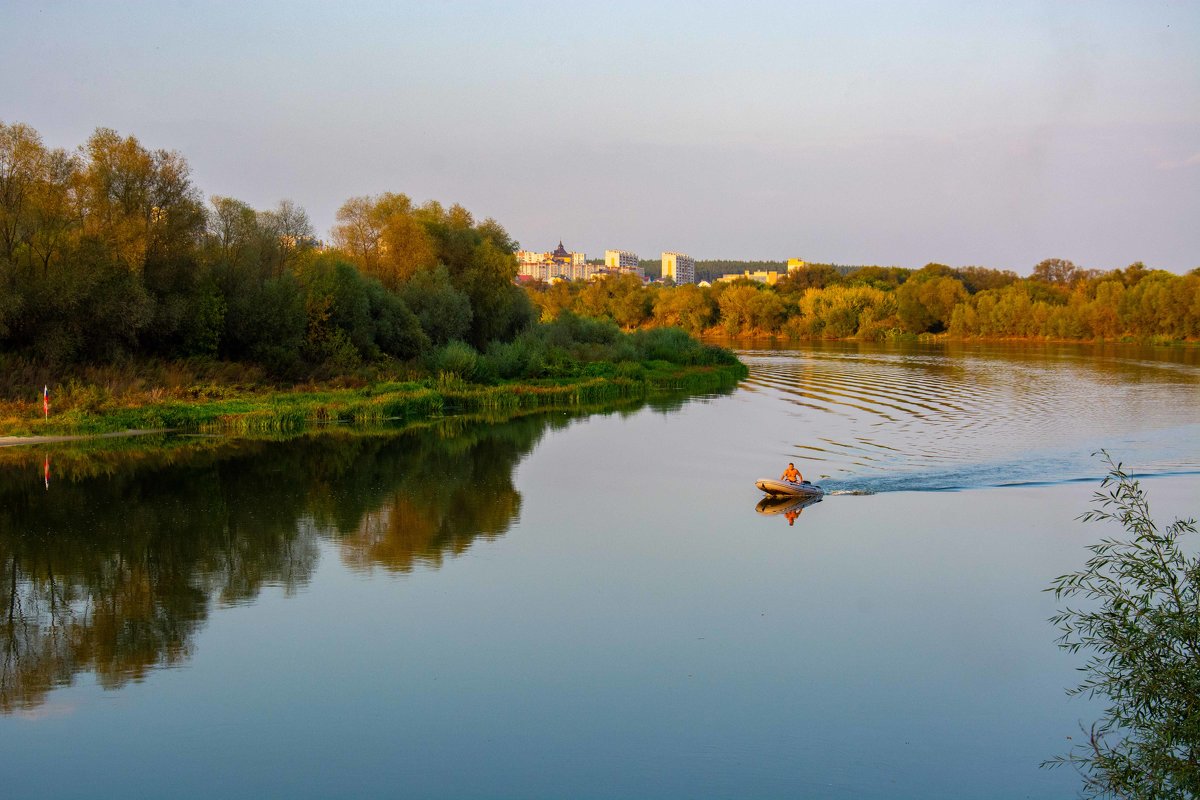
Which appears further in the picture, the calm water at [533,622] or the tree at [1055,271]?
the tree at [1055,271]

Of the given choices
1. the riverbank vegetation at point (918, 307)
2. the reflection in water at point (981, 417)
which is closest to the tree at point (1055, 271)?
the riverbank vegetation at point (918, 307)

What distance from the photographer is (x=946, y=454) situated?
2555 centimetres

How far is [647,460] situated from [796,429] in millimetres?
7649

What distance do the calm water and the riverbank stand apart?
2484 millimetres

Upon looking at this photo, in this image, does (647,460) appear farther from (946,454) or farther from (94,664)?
(94,664)

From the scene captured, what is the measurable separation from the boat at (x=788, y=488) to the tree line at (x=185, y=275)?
1906 centimetres

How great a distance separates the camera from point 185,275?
31172mm

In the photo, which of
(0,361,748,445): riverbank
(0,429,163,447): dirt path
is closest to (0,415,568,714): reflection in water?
(0,429,163,447): dirt path

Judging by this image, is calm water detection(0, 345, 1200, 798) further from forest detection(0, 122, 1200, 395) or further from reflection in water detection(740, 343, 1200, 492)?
forest detection(0, 122, 1200, 395)

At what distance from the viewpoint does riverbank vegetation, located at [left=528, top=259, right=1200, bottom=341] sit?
90.4m

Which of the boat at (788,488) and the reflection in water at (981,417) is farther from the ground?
the reflection in water at (981,417)

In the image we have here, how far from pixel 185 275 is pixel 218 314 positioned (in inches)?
59.9

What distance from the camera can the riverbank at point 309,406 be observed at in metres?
25.9

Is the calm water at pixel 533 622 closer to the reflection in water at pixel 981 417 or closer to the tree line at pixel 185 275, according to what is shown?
the reflection in water at pixel 981 417
